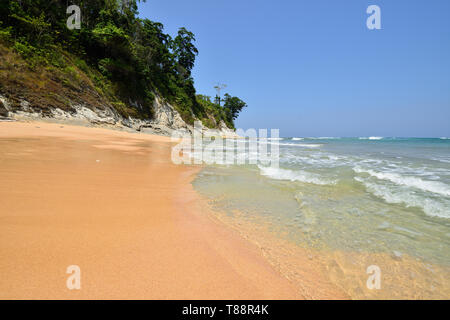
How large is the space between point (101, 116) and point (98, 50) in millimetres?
9164

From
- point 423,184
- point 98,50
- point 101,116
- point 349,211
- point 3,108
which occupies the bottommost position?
point 349,211

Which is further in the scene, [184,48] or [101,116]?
[184,48]

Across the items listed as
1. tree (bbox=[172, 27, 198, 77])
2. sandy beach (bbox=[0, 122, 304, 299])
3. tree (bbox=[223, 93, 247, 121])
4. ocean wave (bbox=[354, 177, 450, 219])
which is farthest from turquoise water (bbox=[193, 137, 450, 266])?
tree (bbox=[223, 93, 247, 121])

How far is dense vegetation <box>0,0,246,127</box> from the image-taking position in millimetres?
12684

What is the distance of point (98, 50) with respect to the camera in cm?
1911

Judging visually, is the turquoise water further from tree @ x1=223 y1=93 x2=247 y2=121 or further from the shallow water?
tree @ x1=223 y1=93 x2=247 y2=121

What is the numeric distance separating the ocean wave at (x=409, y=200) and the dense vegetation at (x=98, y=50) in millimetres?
16660

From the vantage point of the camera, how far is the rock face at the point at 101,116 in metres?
10.4

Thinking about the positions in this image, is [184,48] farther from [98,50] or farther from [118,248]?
[118,248]

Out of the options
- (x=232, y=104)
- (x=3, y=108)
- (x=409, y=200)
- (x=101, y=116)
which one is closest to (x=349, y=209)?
(x=409, y=200)

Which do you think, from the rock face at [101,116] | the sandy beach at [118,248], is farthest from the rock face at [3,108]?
the sandy beach at [118,248]

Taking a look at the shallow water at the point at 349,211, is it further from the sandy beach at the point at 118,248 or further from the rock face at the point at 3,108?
the rock face at the point at 3,108

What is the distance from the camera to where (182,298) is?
1.07m

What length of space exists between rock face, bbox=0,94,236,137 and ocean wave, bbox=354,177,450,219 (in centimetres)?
1508
